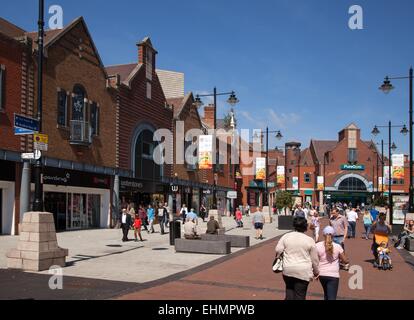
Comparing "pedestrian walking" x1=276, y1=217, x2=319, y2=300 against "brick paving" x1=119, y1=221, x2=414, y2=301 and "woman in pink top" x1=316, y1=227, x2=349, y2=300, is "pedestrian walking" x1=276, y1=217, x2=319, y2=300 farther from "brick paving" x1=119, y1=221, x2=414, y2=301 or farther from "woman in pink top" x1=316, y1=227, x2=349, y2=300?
"brick paving" x1=119, y1=221, x2=414, y2=301

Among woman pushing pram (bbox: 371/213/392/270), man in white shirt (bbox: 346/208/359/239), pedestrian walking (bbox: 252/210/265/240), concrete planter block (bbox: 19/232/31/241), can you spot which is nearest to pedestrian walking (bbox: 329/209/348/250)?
woman pushing pram (bbox: 371/213/392/270)

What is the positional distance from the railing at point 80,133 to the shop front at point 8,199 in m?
4.67

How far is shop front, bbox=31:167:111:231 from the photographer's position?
83.7 feet

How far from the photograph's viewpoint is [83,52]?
2836 centimetres

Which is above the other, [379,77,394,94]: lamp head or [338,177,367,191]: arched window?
[379,77,394,94]: lamp head

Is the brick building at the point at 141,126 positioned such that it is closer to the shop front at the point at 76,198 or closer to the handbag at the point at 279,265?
the shop front at the point at 76,198

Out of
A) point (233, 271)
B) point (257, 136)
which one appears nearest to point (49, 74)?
point (233, 271)

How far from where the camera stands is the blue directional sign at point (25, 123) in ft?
40.1

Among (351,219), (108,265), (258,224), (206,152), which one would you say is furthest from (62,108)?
(351,219)

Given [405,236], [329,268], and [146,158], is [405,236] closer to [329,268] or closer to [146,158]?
[329,268]

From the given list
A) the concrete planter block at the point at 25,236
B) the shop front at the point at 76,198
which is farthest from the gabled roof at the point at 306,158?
the concrete planter block at the point at 25,236

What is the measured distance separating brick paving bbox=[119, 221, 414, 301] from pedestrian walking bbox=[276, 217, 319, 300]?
9.59 ft

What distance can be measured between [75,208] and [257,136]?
172 ft

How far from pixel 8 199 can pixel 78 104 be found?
748 cm
